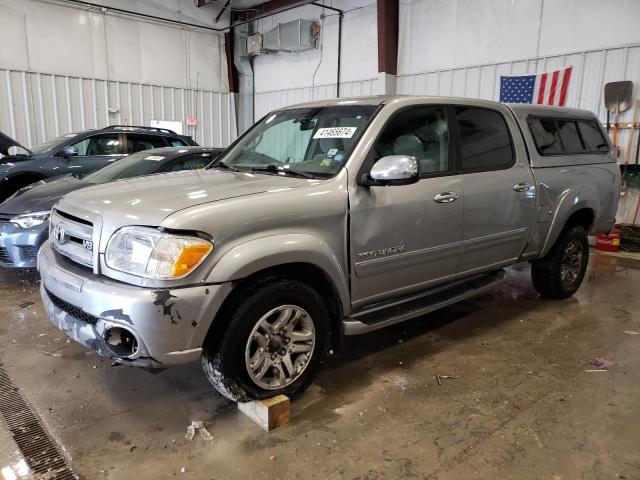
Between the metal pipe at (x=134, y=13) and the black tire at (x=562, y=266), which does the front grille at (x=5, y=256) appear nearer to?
the black tire at (x=562, y=266)

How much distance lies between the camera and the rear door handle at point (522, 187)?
11.9 feet

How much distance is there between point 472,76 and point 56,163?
23.7 feet

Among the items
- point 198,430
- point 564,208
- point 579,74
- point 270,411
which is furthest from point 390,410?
point 579,74

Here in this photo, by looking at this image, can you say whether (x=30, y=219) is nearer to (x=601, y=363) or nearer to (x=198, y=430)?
(x=198, y=430)

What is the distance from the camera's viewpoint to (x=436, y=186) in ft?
10.1

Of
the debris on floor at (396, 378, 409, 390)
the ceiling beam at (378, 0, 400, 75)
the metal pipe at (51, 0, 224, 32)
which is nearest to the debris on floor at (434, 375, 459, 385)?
the debris on floor at (396, 378, 409, 390)

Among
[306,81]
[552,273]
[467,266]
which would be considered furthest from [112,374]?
[306,81]

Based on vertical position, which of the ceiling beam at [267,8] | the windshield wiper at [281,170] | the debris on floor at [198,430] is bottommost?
the debris on floor at [198,430]

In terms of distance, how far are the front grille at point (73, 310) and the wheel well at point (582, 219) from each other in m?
3.89

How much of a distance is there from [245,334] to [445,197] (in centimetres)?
157

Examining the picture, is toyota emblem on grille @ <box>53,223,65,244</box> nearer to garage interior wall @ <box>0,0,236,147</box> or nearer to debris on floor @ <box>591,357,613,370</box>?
debris on floor @ <box>591,357,613,370</box>

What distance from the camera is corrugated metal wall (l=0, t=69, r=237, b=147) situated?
10.3 m

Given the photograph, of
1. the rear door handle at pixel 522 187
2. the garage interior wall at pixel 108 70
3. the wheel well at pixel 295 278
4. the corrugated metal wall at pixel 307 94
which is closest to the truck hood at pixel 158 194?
the wheel well at pixel 295 278

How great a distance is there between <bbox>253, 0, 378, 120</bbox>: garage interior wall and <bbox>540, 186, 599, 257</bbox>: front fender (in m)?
7.00
